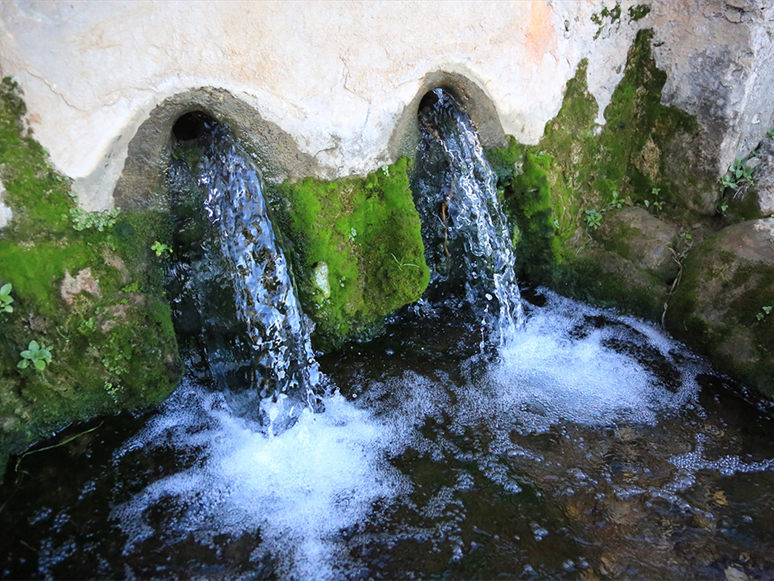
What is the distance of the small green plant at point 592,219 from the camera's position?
Result: 4079 millimetres

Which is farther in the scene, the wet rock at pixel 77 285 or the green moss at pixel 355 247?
the green moss at pixel 355 247

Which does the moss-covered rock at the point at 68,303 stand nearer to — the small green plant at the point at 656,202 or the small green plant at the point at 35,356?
the small green plant at the point at 35,356

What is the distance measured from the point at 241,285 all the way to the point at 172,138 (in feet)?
2.94

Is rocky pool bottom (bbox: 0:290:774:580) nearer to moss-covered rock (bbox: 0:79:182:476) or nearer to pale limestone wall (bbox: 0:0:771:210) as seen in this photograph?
moss-covered rock (bbox: 0:79:182:476)

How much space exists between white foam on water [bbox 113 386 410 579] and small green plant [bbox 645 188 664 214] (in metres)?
2.70

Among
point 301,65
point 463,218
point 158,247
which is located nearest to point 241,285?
point 158,247

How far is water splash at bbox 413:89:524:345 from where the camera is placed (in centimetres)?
362

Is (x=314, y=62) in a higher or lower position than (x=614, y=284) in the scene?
higher

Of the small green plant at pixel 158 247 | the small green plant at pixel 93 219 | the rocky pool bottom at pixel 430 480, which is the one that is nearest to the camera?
the rocky pool bottom at pixel 430 480

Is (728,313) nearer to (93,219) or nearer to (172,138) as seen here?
(172,138)

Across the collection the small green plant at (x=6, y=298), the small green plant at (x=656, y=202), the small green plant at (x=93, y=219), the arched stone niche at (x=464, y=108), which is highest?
the arched stone niche at (x=464, y=108)

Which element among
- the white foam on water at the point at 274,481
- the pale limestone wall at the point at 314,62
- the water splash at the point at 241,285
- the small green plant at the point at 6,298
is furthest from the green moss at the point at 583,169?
the small green plant at the point at 6,298

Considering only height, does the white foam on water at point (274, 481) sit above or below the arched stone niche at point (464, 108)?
below

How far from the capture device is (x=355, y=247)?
3451mm
